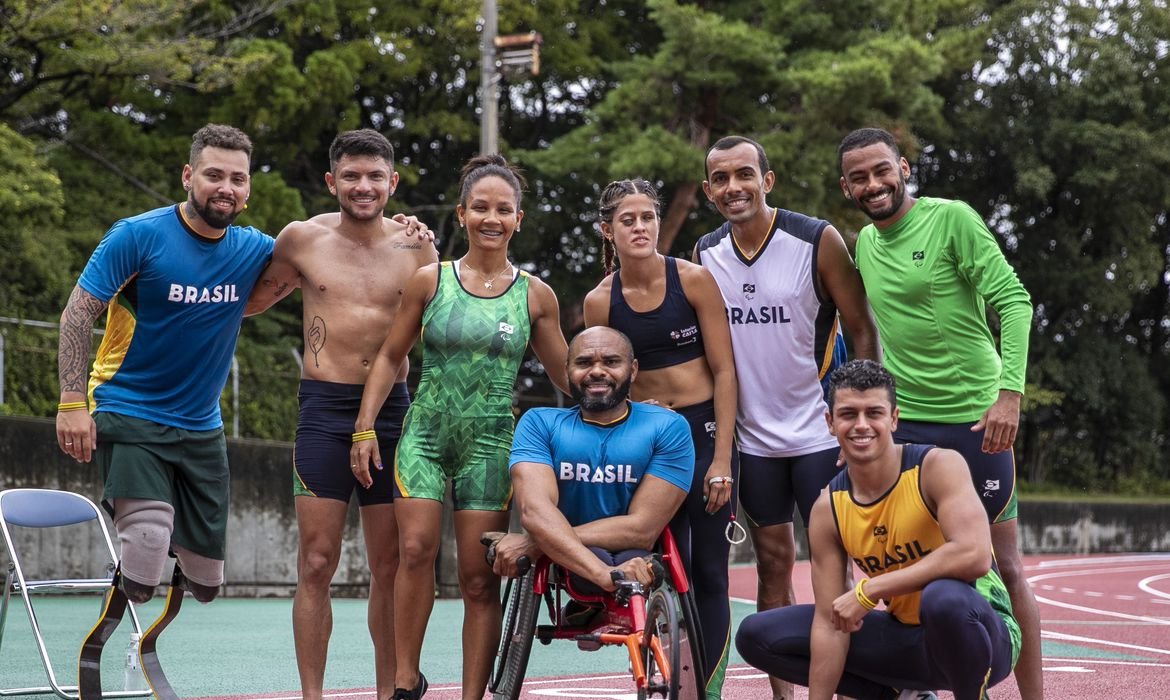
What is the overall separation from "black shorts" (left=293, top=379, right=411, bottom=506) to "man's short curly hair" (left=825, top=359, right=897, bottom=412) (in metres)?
1.89

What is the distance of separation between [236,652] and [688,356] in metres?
4.45

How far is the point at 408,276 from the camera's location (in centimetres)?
592

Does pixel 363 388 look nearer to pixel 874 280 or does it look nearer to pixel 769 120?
pixel 874 280

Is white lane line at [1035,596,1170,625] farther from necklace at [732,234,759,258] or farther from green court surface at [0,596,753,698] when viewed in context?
necklace at [732,234,759,258]

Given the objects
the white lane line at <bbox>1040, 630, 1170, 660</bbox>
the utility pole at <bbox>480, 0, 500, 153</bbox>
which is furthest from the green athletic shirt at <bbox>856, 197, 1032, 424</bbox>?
the utility pole at <bbox>480, 0, 500, 153</bbox>

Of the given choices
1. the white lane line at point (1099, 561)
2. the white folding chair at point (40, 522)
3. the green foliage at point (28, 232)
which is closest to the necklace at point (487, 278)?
the white folding chair at point (40, 522)

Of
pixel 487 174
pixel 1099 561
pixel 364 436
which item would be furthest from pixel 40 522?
pixel 1099 561

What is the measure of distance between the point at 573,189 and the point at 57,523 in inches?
667

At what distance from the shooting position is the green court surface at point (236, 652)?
748cm

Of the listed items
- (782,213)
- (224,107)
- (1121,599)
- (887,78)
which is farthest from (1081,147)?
(782,213)

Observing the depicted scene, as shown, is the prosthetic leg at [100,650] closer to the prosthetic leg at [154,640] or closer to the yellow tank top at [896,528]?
the prosthetic leg at [154,640]

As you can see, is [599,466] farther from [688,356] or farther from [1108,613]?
[1108,613]

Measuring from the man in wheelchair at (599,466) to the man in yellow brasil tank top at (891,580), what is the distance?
55cm

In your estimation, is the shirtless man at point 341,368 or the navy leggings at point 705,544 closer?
the navy leggings at point 705,544
